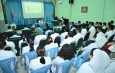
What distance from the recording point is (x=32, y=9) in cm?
991

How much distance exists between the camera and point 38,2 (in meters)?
10.3

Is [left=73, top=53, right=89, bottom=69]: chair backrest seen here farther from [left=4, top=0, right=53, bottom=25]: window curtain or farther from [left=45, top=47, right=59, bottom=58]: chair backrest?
[left=4, top=0, right=53, bottom=25]: window curtain

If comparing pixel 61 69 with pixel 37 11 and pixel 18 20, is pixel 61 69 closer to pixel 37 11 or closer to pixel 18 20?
pixel 18 20

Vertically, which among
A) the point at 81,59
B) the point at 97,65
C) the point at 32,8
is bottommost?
the point at 81,59

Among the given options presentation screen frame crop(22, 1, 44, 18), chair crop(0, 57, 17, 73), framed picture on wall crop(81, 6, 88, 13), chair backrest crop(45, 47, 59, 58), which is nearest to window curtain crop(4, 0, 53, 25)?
presentation screen frame crop(22, 1, 44, 18)

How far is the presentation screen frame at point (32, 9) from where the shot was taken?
9.45 meters

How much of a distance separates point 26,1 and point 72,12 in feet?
14.4

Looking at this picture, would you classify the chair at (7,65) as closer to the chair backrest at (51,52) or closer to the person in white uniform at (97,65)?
the chair backrest at (51,52)

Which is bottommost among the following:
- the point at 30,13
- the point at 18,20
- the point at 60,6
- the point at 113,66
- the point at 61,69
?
the point at 61,69

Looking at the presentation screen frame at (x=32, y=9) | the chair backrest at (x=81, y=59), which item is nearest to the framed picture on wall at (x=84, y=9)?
the presentation screen frame at (x=32, y=9)

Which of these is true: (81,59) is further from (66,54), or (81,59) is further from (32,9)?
(32,9)

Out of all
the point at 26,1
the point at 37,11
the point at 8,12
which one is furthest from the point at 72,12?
the point at 8,12

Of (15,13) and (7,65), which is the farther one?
(15,13)

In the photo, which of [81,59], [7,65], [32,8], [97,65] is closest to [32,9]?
[32,8]
